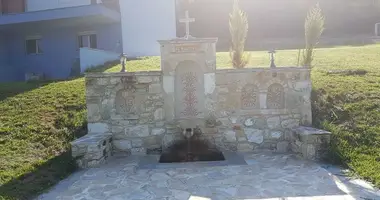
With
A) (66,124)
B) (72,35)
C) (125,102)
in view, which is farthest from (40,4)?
(125,102)

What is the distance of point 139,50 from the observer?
16.3 metres

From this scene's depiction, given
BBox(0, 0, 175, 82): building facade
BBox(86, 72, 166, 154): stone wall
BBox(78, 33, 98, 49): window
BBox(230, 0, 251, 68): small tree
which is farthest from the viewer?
BBox(78, 33, 98, 49): window

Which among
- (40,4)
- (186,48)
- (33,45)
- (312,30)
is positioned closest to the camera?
(186,48)

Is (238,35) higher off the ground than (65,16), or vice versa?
(65,16)

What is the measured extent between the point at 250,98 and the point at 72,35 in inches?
490

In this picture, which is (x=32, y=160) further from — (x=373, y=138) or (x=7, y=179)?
(x=373, y=138)

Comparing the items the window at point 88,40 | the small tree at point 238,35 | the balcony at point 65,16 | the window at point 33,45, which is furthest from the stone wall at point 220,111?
the window at point 33,45

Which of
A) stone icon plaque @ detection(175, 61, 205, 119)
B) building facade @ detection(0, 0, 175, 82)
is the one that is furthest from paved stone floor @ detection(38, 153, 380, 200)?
building facade @ detection(0, 0, 175, 82)

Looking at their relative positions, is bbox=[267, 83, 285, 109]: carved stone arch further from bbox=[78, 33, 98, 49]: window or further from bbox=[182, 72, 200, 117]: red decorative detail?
bbox=[78, 33, 98, 49]: window

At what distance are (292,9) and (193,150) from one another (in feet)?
65.8

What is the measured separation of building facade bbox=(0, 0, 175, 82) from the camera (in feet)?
52.5

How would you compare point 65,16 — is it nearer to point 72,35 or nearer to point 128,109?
point 72,35

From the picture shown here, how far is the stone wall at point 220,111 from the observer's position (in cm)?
691

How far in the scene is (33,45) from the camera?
17484mm
